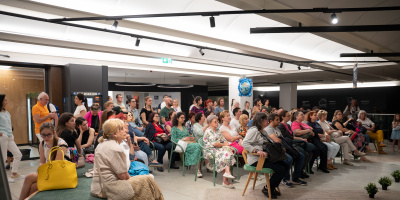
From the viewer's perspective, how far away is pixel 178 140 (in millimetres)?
5742

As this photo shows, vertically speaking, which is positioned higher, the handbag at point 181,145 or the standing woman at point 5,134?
the standing woman at point 5,134

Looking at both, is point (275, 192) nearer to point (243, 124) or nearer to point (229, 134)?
point (229, 134)

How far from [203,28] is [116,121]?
13.2 feet

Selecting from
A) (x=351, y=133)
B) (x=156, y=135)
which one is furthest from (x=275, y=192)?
(x=351, y=133)

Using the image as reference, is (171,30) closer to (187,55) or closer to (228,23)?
(228,23)

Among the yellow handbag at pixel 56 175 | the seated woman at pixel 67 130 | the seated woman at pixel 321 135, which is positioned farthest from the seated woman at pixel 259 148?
the seated woman at pixel 67 130

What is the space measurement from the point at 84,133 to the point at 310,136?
4528 millimetres

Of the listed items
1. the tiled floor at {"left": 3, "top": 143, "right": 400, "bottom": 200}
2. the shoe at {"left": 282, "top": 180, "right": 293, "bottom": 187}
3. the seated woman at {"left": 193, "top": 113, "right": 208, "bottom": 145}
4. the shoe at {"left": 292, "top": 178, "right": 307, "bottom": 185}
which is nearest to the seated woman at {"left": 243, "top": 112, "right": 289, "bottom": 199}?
the tiled floor at {"left": 3, "top": 143, "right": 400, "bottom": 200}

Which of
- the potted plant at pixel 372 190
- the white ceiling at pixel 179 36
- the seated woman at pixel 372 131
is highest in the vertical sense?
the white ceiling at pixel 179 36

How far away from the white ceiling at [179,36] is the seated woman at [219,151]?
7.54ft

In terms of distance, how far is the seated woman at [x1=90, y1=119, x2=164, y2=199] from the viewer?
9.05 feet

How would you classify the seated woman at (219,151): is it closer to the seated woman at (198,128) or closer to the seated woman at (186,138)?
the seated woman at (186,138)

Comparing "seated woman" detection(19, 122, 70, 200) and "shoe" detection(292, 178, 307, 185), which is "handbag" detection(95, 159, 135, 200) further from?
"shoe" detection(292, 178, 307, 185)

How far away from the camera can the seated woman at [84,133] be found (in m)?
4.49
